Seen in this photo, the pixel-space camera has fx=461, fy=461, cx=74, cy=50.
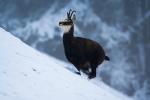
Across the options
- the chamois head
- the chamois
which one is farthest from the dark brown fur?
the chamois head

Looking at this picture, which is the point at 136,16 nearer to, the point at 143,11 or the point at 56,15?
the point at 143,11

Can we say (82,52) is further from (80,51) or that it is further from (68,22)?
(68,22)

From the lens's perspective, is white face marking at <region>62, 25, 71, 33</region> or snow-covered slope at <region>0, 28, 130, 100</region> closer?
snow-covered slope at <region>0, 28, 130, 100</region>

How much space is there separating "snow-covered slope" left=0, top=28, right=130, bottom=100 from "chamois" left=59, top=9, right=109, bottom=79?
1887 millimetres

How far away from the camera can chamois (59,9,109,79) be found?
464 inches

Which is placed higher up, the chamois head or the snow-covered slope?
the chamois head

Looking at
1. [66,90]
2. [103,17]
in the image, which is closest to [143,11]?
[103,17]

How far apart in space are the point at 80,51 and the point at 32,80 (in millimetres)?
4369

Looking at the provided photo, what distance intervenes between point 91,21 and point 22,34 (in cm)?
889

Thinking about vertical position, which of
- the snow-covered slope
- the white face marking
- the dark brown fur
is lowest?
the snow-covered slope

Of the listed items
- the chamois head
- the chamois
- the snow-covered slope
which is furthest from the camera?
the chamois

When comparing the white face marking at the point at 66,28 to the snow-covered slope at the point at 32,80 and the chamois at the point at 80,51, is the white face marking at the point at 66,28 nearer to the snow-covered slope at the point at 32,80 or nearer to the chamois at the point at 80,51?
the chamois at the point at 80,51

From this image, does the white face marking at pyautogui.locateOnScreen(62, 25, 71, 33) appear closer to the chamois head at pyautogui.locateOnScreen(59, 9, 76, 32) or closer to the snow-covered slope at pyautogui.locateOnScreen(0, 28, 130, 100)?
the chamois head at pyautogui.locateOnScreen(59, 9, 76, 32)

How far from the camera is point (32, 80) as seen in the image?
25.0 feet
